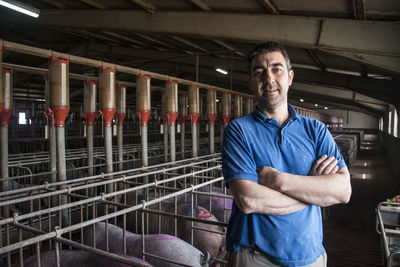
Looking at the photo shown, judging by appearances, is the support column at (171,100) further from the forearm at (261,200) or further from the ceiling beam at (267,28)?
the forearm at (261,200)

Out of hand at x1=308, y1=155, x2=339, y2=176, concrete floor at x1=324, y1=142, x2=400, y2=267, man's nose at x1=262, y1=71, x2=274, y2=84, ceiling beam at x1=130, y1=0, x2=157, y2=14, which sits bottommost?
concrete floor at x1=324, y1=142, x2=400, y2=267

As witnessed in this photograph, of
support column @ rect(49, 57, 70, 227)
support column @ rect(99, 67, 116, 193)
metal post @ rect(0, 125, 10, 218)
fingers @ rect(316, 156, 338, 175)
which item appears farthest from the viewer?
support column @ rect(99, 67, 116, 193)

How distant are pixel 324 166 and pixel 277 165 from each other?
28 centimetres

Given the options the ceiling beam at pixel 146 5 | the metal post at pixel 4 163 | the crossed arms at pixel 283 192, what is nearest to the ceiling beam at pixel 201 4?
the ceiling beam at pixel 146 5

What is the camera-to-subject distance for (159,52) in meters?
14.0

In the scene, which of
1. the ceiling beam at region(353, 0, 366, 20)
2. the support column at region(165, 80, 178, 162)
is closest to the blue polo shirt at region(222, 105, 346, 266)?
the ceiling beam at region(353, 0, 366, 20)

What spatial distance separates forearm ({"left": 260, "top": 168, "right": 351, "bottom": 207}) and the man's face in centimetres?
48

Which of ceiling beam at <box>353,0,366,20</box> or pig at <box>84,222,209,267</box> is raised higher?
ceiling beam at <box>353,0,366,20</box>

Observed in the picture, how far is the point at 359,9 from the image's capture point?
575 centimetres

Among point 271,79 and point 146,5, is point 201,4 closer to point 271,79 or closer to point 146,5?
point 146,5

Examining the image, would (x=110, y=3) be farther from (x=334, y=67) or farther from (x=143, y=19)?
(x=334, y=67)

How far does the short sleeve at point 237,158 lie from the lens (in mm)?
1805

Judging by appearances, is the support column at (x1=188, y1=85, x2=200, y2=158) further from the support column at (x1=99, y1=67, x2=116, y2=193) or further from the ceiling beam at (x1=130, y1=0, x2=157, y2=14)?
the support column at (x1=99, y1=67, x2=116, y2=193)

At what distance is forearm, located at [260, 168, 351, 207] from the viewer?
1.75 metres
